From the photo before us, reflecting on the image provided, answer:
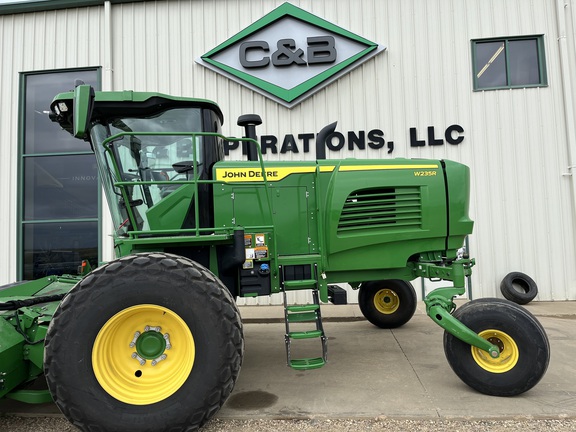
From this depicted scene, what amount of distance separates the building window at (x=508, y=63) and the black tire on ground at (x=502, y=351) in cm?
594

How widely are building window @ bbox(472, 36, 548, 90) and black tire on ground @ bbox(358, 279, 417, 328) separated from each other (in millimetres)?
4733

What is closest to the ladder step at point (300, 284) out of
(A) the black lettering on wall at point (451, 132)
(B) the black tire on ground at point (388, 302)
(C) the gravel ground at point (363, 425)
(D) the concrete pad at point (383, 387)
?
(D) the concrete pad at point (383, 387)

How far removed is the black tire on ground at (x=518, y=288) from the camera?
690 centimetres

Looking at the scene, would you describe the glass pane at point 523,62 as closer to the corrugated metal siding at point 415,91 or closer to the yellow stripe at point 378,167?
the corrugated metal siding at point 415,91

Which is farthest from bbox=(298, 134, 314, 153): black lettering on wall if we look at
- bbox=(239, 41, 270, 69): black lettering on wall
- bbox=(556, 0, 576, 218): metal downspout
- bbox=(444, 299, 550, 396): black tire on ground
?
bbox=(444, 299, 550, 396): black tire on ground

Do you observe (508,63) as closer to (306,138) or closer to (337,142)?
(337,142)

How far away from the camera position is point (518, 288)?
287 inches

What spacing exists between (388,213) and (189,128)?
2015 mm

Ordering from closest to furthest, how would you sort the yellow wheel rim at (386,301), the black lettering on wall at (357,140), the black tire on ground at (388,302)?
1. the black tire on ground at (388,302)
2. the yellow wheel rim at (386,301)
3. the black lettering on wall at (357,140)

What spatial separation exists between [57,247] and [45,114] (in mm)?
2817

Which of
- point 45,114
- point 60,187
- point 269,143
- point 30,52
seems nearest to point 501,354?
point 269,143

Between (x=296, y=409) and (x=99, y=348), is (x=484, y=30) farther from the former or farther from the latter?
(x=99, y=348)

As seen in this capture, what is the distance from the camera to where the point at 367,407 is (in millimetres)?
2965

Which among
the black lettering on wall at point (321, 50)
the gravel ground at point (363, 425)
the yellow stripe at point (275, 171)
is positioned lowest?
the gravel ground at point (363, 425)
